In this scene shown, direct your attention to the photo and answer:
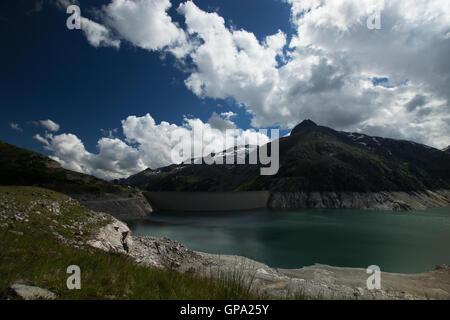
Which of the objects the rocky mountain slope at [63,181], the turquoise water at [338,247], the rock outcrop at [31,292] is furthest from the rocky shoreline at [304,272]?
the rocky mountain slope at [63,181]

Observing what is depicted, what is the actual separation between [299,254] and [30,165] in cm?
7690

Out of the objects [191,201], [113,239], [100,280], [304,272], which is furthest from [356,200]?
[100,280]

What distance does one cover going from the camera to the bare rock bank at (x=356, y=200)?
95.4 meters

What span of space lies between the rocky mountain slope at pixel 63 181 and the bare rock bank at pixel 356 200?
203ft

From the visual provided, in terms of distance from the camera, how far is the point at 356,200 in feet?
324

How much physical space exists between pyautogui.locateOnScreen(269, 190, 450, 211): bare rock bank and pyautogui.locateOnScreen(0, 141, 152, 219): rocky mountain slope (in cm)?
6186

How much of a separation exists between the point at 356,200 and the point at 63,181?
106312 millimetres

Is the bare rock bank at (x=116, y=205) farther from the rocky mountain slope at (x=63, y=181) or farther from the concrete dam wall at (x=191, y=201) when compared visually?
the concrete dam wall at (x=191, y=201)

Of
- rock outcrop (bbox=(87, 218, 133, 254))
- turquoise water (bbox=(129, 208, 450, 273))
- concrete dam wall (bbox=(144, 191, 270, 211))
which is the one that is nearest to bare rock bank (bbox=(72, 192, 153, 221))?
concrete dam wall (bbox=(144, 191, 270, 211))

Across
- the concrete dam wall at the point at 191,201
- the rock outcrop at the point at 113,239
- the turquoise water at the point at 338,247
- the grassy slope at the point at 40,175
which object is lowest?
the turquoise water at the point at 338,247

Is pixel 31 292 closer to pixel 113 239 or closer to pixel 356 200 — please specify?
pixel 113 239
